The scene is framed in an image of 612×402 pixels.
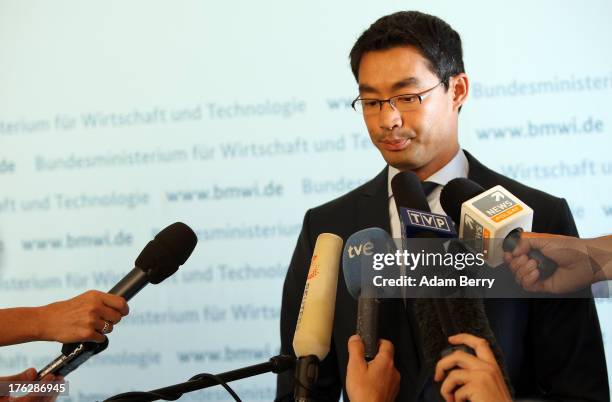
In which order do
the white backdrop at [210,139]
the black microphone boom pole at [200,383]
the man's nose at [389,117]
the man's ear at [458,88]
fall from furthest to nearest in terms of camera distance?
the white backdrop at [210,139] < the man's ear at [458,88] < the man's nose at [389,117] < the black microphone boom pole at [200,383]

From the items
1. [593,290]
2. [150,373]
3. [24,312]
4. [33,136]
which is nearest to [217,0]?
[33,136]

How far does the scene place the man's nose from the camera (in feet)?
5.63

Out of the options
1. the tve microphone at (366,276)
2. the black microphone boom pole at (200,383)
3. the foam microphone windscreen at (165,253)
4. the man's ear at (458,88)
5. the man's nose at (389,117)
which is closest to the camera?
the black microphone boom pole at (200,383)

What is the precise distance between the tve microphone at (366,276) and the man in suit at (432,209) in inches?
6.5

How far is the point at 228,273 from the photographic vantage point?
274 centimetres

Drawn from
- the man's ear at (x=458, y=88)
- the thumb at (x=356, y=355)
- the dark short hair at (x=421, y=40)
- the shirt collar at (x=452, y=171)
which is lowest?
the thumb at (x=356, y=355)

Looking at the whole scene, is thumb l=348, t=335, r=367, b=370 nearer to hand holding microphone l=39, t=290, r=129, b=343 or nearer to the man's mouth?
hand holding microphone l=39, t=290, r=129, b=343

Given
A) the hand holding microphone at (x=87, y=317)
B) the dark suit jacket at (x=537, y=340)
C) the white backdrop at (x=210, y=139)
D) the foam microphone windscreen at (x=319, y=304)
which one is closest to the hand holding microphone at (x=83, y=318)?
the hand holding microphone at (x=87, y=317)

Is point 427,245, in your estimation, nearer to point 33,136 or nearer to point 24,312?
point 24,312

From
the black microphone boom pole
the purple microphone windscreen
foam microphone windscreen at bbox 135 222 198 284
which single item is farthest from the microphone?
the purple microphone windscreen

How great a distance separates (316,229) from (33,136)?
1512 millimetres

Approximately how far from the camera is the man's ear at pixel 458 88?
1827 millimetres

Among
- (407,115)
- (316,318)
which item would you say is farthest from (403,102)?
(316,318)

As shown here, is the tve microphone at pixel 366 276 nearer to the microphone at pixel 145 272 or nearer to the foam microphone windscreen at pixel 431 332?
the foam microphone windscreen at pixel 431 332
